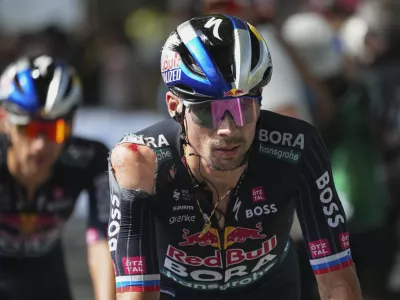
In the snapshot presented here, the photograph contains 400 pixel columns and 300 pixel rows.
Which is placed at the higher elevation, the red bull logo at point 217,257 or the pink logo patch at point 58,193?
the pink logo patch at point 58,193

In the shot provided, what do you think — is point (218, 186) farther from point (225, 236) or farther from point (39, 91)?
point (39, 91)

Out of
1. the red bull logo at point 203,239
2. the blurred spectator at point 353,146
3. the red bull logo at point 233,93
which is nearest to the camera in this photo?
the red bull logo at point 233,93

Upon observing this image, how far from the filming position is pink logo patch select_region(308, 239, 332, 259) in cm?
426

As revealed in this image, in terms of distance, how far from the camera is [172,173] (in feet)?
14.2

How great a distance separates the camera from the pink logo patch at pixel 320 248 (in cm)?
426

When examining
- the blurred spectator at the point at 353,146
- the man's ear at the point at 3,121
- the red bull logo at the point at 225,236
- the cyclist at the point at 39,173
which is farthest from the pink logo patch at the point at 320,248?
the blurred spectator at the point at 353,146

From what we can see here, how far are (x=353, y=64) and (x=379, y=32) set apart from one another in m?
0.59

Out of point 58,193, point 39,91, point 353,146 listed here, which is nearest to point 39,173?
point 58,193

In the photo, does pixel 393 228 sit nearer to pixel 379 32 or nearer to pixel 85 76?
pixel 379 32

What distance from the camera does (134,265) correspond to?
13.5ft

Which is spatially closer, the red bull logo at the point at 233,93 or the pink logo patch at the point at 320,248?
the red bull logo at the point at 233,93

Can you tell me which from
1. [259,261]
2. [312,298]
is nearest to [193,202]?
[259,261]

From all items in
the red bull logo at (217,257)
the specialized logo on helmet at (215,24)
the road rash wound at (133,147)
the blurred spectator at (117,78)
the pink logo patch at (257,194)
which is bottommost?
the red bull logo at (217,257)

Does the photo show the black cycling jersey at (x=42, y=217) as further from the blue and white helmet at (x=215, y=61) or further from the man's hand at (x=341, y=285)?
the man's hand at (x=341, y=285)
